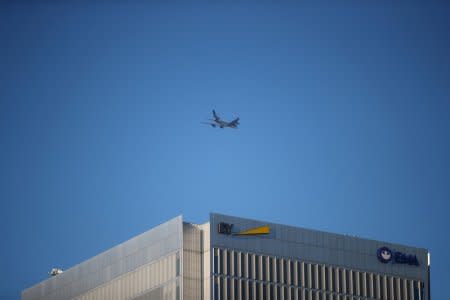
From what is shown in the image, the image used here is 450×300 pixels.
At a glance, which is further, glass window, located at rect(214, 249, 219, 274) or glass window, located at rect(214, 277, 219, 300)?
glass window, located at rect(214, 249, 219, 274)

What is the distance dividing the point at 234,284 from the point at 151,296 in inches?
538

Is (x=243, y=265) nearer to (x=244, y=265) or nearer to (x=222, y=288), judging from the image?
(x=244, y=265)

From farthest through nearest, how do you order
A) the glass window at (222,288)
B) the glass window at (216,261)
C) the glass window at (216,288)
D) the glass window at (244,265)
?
the glass window at (244,265), the glass window at (216,261), the glass window at (222,288), the glass window at (216,288)

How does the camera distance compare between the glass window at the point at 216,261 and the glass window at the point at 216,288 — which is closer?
the glass window at the point at 216,288

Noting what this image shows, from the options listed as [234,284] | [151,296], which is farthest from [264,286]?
[151,296]

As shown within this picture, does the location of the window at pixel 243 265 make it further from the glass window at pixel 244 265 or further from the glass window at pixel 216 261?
the glass window at pixel 216 261

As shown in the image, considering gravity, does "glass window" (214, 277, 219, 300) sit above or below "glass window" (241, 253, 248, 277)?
below

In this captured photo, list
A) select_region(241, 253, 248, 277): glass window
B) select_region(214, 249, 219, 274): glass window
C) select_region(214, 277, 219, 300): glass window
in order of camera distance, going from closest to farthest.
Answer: select_region(214, 277, 219, 300): glass window
select_region(214, 249, 219, 274): glass window
select_region(241, 253, 248, 277): glass window

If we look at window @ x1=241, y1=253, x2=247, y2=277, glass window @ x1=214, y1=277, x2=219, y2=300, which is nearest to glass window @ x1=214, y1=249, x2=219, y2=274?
glass window @ x1=214, y1=277, x2=219, y2=300

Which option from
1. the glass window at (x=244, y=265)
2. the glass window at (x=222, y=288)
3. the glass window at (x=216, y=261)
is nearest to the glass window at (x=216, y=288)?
the glass window at (x=222, y=288)

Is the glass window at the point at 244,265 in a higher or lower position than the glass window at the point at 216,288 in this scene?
higher

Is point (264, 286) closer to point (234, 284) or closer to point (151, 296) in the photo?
point (234, 284)

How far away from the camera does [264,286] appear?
19975 centimetres

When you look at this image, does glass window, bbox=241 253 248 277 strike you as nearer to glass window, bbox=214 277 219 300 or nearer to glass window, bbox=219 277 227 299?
glass window, bbox=219 277 227 299
